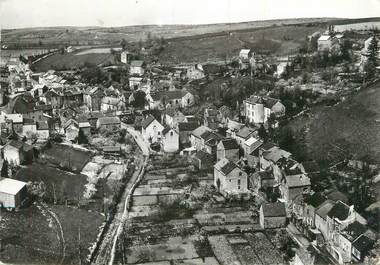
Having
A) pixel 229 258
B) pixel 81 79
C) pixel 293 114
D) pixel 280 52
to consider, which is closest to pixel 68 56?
pixel 81 79

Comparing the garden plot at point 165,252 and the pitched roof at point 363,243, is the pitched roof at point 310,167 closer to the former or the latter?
the pitched roof at point 363,243

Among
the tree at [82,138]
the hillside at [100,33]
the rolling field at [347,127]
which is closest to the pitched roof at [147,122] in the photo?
the tree at [82,138]

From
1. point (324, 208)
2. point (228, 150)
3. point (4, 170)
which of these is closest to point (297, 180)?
point (324, 208)

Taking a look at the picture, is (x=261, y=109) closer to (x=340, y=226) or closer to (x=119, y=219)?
(x=119, y=219)

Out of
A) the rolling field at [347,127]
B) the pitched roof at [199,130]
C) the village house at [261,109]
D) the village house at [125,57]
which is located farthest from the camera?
the village house at [125,57]

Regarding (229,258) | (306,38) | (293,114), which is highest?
(306,38)

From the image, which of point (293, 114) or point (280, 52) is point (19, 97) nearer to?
point (293, 114)

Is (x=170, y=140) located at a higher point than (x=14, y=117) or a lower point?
lower
